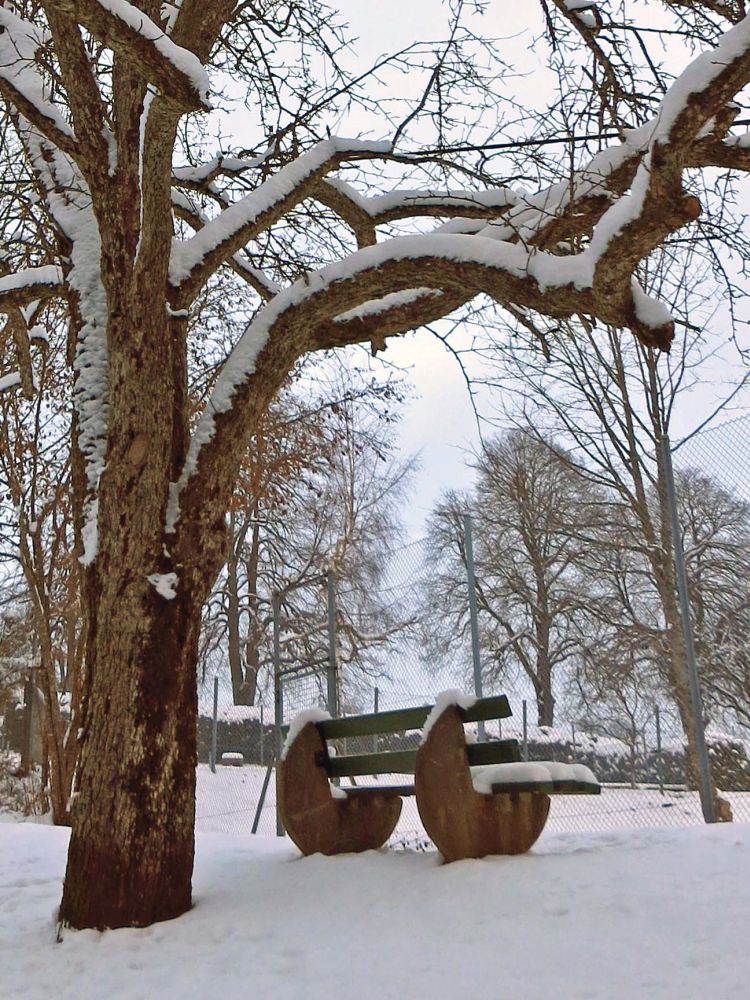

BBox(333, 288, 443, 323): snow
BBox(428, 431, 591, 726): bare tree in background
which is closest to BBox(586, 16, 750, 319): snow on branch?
BBox(333, 288, 443, 323): snow

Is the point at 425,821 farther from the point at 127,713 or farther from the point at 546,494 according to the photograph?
the point at 546,494

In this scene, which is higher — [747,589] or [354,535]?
[354,535]

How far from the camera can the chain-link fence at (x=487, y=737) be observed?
805 cm

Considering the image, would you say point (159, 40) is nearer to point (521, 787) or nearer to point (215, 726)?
point (521, 787)

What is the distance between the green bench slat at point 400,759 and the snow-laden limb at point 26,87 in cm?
342

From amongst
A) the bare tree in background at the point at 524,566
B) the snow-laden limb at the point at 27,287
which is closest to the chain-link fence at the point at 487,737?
the bare tree in background at the point at 524,566

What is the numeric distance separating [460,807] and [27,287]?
3747mm

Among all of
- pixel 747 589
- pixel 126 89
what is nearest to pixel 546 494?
pixel 747 589

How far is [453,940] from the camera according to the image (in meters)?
2.98

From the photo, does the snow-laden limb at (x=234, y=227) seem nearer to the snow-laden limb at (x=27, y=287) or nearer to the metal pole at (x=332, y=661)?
the snow-laden limb at (x=27, y=287)

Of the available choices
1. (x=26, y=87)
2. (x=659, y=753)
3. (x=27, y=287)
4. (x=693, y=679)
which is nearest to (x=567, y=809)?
(x=659, y=753)

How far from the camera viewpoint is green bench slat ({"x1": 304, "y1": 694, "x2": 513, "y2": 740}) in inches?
156

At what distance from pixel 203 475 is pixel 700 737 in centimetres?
363

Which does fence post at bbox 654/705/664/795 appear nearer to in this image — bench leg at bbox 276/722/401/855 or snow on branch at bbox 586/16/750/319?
bench leg at bbox 276/722/401/855
